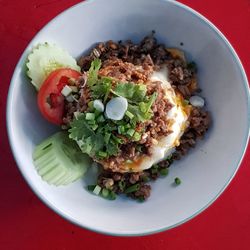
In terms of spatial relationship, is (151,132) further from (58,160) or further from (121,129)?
(58,160)

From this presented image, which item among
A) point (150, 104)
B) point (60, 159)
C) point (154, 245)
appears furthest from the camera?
point (154, 245)

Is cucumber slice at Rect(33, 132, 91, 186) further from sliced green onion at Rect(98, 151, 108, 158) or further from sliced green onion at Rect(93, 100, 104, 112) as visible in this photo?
sliced green onion at Rect(93, 100, 104, 112)

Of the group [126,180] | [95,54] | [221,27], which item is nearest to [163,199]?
[126,180]

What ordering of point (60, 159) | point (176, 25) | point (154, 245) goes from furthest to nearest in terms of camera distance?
1. point (154, 245)
2. point (176, 25)
3. point (60, 159)

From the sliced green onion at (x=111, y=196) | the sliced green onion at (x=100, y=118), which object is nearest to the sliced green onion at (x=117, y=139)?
the sliced green onion at (x=100, y=118)

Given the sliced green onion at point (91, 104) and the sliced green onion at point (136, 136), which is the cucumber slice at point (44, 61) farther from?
the sliced green onion at point (136, 136)

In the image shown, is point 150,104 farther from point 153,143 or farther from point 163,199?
point 163,199

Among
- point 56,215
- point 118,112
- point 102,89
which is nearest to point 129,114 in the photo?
point 118,112

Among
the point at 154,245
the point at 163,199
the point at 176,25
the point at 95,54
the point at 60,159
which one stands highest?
the point at 176,25
